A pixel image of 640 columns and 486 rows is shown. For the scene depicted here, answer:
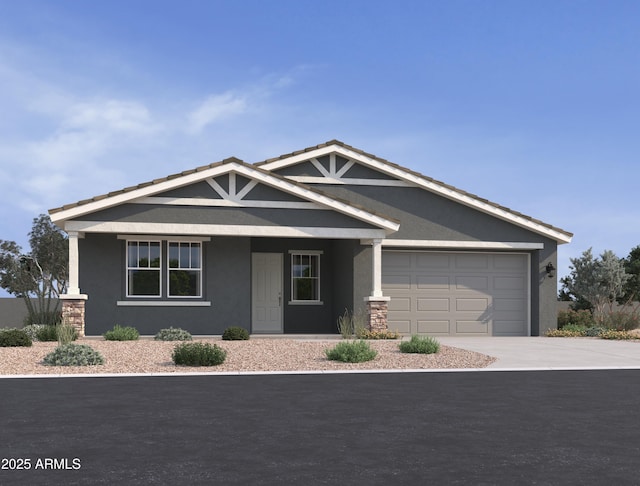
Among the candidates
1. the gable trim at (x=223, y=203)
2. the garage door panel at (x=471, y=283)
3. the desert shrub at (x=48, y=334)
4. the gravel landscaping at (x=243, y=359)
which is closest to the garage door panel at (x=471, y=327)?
the garage door panel at (x=471, y=283)

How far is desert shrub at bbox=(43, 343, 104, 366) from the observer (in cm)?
1423

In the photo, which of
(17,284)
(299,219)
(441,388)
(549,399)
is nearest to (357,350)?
(441,388)

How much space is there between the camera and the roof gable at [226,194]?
2008 centimetres

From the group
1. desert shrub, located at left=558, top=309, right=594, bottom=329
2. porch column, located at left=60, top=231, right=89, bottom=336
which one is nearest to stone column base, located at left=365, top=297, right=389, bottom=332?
porch column, located at left=60, top=231, right=89, bottom=336

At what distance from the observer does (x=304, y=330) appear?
79.2 ft

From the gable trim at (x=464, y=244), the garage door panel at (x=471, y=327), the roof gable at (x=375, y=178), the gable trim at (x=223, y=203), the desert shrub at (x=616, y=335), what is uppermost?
the roof gable at (x=375, y=178)

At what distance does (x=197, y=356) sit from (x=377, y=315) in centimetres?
834

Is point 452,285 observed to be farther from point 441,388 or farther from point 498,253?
point 441,388

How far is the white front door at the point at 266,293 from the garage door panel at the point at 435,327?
4.49 metres

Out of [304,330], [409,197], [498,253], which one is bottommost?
Answer: [304,330]

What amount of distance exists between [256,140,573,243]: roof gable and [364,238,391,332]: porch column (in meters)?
3.22

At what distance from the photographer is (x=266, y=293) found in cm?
2392

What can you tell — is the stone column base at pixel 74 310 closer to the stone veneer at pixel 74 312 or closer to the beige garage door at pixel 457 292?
the stone veneer at pixel 74 312

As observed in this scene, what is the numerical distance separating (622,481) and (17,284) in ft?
103
